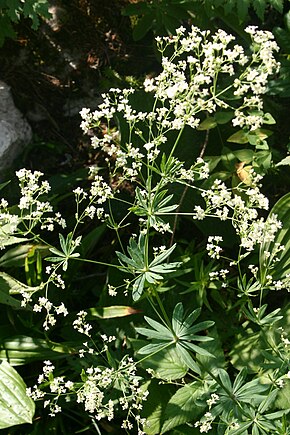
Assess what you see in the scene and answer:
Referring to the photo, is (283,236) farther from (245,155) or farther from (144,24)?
(144,24)

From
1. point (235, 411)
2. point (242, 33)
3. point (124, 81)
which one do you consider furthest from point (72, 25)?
point (235, 411)

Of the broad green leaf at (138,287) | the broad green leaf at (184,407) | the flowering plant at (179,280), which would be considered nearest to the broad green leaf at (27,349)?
the flowering plant at (179,280)

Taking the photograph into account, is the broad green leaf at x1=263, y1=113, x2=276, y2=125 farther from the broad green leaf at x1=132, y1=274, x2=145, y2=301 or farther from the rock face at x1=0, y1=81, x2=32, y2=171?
the rock face at x1=0, y1=81, x2=32, y2=171

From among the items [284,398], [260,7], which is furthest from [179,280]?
[260,7]

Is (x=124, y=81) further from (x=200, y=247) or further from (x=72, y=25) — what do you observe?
(x=200, y=247)

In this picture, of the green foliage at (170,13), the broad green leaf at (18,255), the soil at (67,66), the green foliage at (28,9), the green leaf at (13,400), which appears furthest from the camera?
the soil at (67,66)

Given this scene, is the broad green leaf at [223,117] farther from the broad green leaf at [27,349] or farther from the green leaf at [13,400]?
the green leaf at [13,400]
